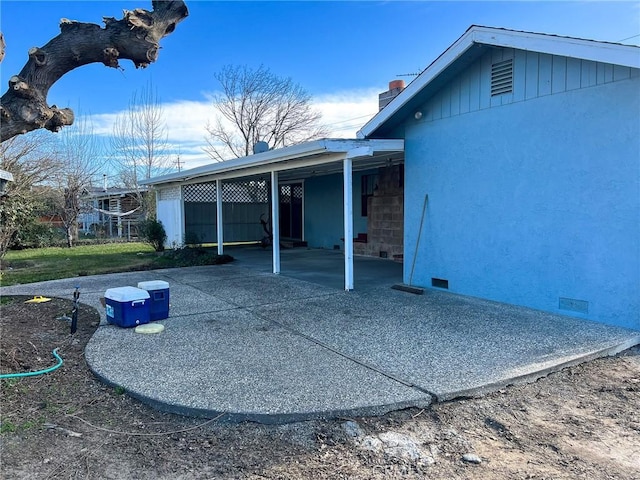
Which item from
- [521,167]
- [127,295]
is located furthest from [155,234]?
[521,167]

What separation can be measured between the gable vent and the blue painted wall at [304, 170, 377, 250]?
6.32m

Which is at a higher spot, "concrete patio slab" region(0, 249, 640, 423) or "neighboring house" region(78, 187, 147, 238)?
"neighboring house" region(78, 187, 147, 238)

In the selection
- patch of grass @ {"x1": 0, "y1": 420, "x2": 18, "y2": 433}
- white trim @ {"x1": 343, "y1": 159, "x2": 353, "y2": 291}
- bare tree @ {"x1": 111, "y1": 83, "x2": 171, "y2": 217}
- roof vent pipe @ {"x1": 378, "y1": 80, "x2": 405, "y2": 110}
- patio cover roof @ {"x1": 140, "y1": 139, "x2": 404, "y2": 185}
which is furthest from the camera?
bare tree @ {"x1": 111, "y1": 83, "x2": 171, "y2": 217}

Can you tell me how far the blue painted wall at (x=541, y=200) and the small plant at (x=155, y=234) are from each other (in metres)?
10.1

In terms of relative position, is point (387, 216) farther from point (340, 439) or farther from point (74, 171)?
point (74, 171)

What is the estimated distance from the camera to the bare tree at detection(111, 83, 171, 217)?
2258cm

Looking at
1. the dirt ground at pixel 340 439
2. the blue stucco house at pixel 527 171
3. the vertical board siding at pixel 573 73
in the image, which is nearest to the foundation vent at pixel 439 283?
the blue stucco house at pixel 527 171

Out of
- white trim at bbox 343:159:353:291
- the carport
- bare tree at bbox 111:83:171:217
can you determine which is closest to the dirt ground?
white trim at bbox 343:159:353:291

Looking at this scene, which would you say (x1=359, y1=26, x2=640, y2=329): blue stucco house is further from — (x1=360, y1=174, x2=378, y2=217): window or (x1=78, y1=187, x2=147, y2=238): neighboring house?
(x1=78, y1=187, x2=147, y2=238): neighboring house

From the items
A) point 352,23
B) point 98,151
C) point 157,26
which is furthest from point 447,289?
point 98,151

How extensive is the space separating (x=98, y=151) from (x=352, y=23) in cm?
1539

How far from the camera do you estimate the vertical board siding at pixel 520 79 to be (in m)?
5.30

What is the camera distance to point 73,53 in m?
3.49

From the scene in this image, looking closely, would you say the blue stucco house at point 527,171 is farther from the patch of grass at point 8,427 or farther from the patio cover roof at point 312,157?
the patch of grass at point 8,427
